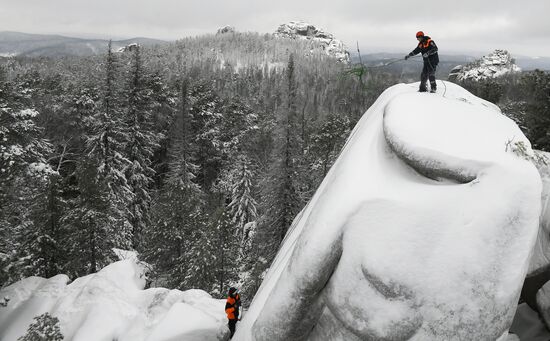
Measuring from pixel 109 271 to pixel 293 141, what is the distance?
13.0 m

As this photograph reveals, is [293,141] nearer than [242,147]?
Yes

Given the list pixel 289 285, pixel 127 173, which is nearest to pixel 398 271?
pixel 289 285

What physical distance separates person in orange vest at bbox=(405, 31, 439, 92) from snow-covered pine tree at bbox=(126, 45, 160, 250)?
24.0 metres

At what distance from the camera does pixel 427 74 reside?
397 inches

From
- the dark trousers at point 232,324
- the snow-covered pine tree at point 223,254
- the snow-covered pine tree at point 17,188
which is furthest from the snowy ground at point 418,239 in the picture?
the snow-covered pine tree at point 223,254

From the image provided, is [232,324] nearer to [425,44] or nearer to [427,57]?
[427,57]

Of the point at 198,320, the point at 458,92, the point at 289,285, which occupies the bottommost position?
the point at 198,320

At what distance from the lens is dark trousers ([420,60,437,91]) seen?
10000 millimetres

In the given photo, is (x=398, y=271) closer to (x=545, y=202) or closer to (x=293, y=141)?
(x=545, y=202)

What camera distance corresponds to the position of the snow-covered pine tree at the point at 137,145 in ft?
97.5

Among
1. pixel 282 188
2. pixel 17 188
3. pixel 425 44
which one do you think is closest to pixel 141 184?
pixel 17 188

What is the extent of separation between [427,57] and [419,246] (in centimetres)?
616

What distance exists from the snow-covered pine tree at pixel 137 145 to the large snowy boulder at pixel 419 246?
82.1 ft

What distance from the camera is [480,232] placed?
238 inches
